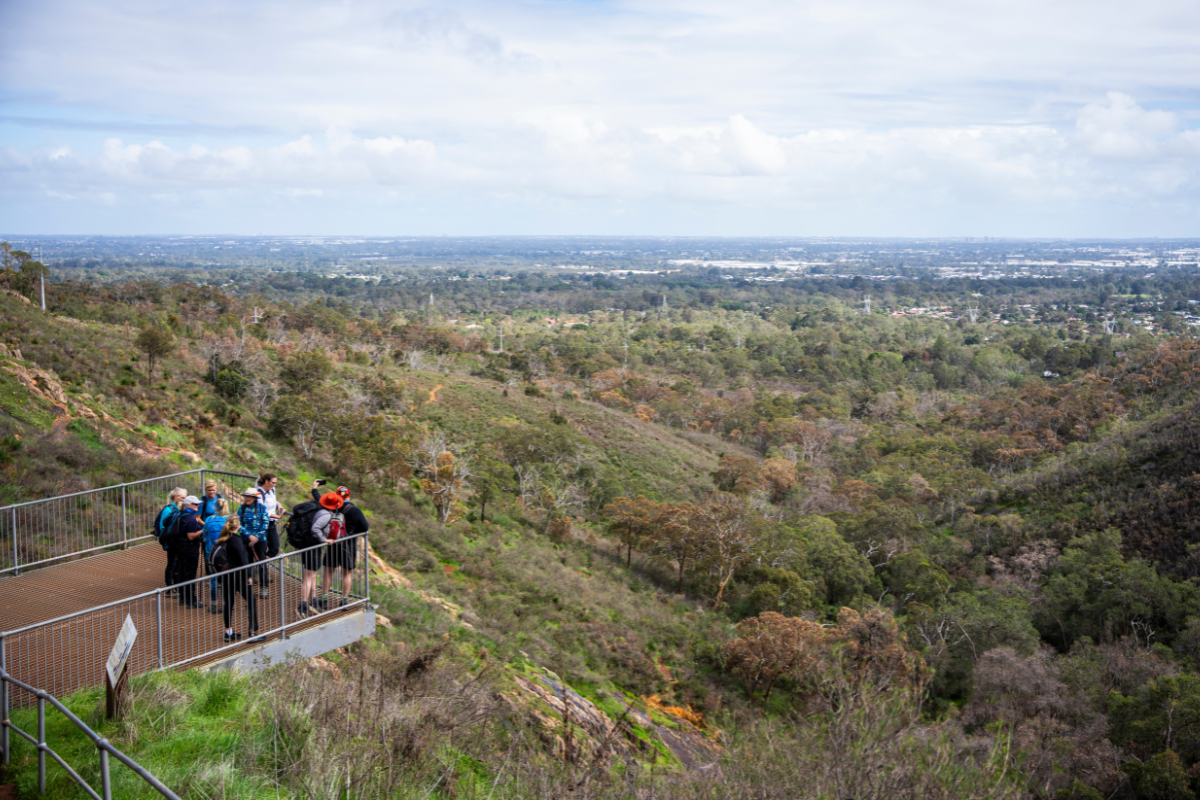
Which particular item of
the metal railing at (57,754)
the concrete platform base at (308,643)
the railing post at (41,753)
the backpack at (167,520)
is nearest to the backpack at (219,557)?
the backpack at (167,520)

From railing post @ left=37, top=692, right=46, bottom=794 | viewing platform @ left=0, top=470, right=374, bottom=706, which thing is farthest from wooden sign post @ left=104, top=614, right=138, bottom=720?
viewing platform @ left=0, top=470, right=374, bottom=706

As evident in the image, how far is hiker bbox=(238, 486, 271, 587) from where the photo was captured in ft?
28.9

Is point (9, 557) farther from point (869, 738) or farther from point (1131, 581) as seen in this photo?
point (1131, 581)

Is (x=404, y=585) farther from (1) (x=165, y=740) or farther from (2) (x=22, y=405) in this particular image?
(1) (x=165, y=740)

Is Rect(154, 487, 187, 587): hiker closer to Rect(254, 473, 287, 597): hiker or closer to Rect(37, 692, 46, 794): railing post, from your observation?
Rect(254, 473, 287, 597): hiker

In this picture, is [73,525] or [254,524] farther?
[73,525]

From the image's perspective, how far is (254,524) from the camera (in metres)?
8.85

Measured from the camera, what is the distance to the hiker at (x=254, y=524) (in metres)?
8.80

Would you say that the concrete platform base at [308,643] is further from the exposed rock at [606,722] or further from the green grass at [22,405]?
the green grass at [22,405]

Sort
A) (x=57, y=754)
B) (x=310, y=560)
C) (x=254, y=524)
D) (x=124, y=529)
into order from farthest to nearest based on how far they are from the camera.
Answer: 1. (x=124, y=529)
2. (x=254, y=524)
3. (x=310, y=560)
4. (x=57, y=754)

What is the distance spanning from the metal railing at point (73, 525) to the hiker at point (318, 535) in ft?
8.20

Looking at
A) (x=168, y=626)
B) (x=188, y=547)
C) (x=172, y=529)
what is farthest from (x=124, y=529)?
(x=168, y=626)

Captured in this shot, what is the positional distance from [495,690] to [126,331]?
27.8 metres

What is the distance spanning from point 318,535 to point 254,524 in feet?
3.16
